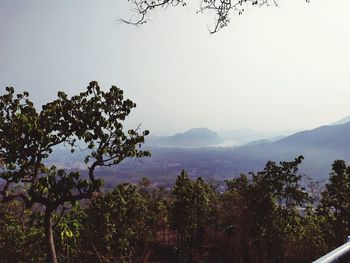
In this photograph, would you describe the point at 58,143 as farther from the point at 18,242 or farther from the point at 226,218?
the point at 226,218

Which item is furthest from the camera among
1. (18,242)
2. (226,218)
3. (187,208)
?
(226,218)

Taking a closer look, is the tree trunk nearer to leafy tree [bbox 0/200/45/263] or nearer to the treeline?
the treeline

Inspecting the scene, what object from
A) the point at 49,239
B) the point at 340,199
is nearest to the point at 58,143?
the point at 49,239

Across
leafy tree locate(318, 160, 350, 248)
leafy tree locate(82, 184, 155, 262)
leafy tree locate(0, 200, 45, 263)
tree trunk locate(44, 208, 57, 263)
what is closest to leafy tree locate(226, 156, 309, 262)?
leafy tree locate(318, 160, 350, 248)

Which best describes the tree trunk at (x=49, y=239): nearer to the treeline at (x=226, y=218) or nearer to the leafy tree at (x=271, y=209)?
the treeline at (x=226, y=218)

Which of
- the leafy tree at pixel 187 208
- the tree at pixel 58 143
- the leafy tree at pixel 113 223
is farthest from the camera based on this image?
the leafy tree at pixel 187 208

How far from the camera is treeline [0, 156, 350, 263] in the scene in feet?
85.5

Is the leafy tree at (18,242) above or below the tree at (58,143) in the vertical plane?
below

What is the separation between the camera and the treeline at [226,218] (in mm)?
26047

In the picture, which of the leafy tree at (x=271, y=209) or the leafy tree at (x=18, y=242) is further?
the leafy tree at (x=271, y=209)

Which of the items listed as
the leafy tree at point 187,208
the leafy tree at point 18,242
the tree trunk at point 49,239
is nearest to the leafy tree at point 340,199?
the tree trunk at point 49,239

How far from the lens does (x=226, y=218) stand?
152 ft

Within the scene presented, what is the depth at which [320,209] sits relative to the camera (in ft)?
90.9

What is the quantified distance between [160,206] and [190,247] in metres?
6.76
